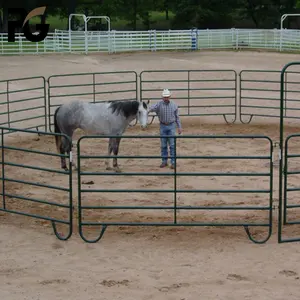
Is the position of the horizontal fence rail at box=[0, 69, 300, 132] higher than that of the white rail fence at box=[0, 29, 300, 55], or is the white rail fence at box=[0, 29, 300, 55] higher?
the white rail fence at box=[0, 29, 300, 55]

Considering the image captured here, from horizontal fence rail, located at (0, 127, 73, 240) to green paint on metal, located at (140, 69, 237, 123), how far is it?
428 cm

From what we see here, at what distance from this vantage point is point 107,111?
12977mm

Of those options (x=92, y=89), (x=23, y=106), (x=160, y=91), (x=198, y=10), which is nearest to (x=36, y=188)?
(x=23, y=106)

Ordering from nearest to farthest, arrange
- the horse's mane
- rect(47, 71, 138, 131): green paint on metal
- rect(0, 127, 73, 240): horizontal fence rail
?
1. rect(0, 127, 73, 240): horizontal fence rail
2. the horse's mane
3. rect(47, 71, 138, 131): green paint on metal

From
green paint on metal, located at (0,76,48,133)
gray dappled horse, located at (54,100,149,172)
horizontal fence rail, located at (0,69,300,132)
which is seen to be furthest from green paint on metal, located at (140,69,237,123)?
gray dappled horse, located at (54,100,149,172)

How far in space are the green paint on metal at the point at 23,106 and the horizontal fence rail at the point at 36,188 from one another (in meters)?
0.95

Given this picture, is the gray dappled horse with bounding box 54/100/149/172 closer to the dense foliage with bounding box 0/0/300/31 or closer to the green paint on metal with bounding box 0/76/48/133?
the green paint on metal with bounding box 0/76/48/133

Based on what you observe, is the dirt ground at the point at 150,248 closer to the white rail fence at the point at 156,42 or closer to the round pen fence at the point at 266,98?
the round pen fence at the point at 266,98

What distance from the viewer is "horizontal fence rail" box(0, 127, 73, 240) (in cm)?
952

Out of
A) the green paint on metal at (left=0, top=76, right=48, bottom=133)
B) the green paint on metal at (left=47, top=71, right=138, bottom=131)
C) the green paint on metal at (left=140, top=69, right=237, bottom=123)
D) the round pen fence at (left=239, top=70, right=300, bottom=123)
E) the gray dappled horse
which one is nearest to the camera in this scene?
the gray dappled horse

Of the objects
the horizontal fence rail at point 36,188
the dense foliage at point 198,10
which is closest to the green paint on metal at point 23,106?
the horizontal fence rail at point 36,188

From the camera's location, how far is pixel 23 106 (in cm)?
1956

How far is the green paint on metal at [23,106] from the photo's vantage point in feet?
51.0

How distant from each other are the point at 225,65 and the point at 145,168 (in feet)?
48.3
